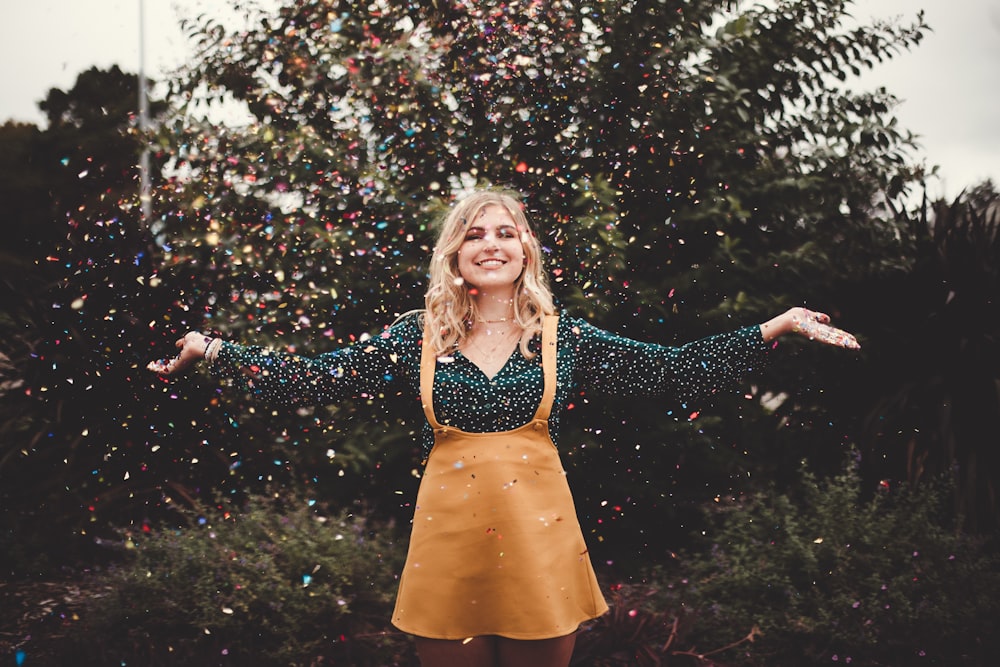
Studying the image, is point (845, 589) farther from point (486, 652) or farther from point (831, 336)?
point (486, 652)

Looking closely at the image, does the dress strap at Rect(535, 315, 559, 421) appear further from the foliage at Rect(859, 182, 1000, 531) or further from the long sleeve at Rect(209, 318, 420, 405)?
the foliage at Rect(859, 182, 1000, 531)

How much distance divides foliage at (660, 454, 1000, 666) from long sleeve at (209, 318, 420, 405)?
2471 mm

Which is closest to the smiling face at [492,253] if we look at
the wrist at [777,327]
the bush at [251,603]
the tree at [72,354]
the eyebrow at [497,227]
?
the eyebrow at [497,227]

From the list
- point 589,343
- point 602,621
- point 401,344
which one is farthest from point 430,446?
point 602,621

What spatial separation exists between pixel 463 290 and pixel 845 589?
280 centimetres

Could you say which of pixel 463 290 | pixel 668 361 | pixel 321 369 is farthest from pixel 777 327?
pixel 321 369

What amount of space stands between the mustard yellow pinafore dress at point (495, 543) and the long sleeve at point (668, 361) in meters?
0.19

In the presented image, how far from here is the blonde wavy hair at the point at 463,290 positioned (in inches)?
90.0

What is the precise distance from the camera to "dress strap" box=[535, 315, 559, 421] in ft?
7.08

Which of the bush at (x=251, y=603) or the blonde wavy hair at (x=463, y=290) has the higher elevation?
the blonde wavy hair at (x=463, y=290)

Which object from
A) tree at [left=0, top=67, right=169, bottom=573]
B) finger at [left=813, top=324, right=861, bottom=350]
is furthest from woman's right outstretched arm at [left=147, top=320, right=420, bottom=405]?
tree at [left=0, top=67, right=169, bottom=573]

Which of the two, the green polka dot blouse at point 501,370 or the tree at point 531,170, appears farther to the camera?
the tree at point 531,170

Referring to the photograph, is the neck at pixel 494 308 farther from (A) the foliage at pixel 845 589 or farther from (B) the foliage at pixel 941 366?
(B) the foliage at pixel 941 366

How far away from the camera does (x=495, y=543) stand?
2.10 metres
